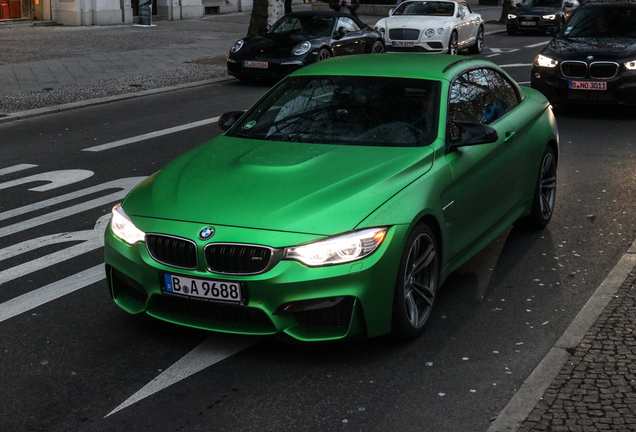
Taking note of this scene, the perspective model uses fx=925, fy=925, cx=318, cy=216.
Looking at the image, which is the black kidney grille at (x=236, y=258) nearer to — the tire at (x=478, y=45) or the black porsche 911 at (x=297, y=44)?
the black porsche 911 at (x=297, y=44)

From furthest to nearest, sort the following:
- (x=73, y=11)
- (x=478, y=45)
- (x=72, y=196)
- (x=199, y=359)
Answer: (x=73, y=11), (x=478, y=45), (x=72, y=196), (x=199, y=359)

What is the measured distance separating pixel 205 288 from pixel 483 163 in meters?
2.29

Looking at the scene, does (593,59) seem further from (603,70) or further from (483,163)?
(483,163)

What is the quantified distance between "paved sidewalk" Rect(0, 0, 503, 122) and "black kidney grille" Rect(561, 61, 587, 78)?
7.22m

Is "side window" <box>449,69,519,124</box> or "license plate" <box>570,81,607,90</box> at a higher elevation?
"side window" <box>449,69,519,124</box>

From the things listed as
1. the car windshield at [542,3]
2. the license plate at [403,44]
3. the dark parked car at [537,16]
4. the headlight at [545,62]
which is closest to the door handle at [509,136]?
the headlight at [545,62]

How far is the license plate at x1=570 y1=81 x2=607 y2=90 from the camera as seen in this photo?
13.5 meters

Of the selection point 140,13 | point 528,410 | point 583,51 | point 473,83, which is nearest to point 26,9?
point 140,13

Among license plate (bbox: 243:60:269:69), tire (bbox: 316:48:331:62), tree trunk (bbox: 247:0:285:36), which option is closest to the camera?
license plate (bbox: 243:60:269:69)

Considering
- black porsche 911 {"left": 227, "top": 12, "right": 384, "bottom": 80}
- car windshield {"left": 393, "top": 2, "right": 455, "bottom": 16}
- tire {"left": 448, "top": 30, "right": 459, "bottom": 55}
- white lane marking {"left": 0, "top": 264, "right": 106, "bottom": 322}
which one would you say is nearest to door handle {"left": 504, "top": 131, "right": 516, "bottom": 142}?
white lane marking {"left": 0, "top": 264, "right": 106, "bottom": 322}

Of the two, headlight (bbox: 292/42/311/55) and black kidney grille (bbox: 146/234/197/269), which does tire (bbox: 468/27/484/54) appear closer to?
headlight (bbox: 292/42/311/55)

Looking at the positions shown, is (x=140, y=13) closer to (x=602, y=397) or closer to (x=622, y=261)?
(x=622, y=261)

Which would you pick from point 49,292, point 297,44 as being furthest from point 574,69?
point 49,292

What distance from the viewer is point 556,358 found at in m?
4.94
